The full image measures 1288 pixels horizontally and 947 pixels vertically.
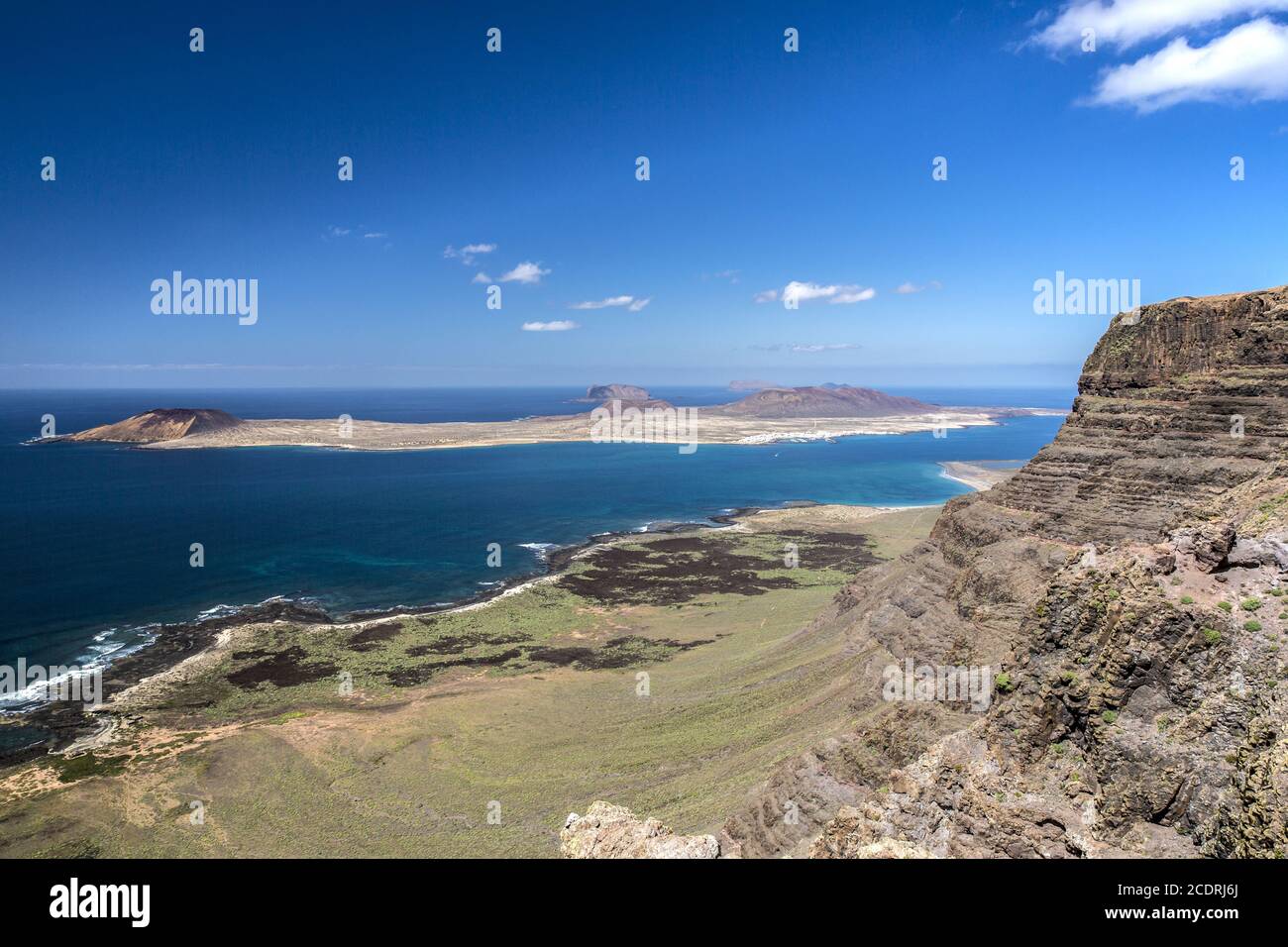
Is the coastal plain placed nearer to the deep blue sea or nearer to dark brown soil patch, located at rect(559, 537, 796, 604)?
dark brown soil patch, located at rect(559, 537, 796, 604)

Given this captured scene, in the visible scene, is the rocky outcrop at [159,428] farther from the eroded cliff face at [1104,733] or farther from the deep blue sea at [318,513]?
the eroded cliff face at [1104,733]

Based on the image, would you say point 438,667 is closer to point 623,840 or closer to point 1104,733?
point 623,840

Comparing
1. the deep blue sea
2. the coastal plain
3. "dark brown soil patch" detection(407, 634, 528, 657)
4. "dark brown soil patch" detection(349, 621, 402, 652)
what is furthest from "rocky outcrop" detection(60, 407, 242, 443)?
"dark brown soil patch" detection(407, 634, 528, 657)

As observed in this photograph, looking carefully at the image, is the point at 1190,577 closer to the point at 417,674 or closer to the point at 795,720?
the point at 795,720

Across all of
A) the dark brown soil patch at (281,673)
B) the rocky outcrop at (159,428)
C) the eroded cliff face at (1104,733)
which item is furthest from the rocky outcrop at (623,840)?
the rocky outcrop at (159,428)

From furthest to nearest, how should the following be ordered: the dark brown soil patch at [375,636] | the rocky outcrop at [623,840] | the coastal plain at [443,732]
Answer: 1. the dark brown soil patch at [375,636]
2. the coastal plain at [443,732]
3. the rocky outcrop at [623,840]

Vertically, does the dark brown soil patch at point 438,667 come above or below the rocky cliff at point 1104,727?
below
